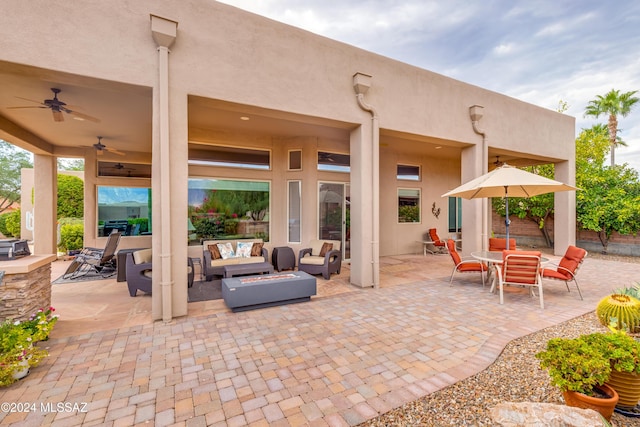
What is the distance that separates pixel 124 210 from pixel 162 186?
6.96 m

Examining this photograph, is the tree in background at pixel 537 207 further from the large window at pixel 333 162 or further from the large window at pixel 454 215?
the large window at pixel 333 162

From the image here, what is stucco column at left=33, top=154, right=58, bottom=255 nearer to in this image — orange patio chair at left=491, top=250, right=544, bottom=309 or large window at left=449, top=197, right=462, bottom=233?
orange patio chair at left=491, top=250, right=544, bottom=309

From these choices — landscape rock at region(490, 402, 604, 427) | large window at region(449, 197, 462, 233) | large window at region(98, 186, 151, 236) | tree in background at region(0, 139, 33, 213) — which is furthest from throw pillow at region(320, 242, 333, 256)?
tree in background at region(0, 139, 33, 213)

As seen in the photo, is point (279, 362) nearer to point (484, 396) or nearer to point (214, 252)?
point (484, 396)

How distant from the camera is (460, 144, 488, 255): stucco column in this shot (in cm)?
752

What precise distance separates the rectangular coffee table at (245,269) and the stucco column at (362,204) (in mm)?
2016

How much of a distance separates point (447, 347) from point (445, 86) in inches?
240

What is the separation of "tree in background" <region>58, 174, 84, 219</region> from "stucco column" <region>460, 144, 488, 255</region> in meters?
16.8

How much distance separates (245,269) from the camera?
238 inches

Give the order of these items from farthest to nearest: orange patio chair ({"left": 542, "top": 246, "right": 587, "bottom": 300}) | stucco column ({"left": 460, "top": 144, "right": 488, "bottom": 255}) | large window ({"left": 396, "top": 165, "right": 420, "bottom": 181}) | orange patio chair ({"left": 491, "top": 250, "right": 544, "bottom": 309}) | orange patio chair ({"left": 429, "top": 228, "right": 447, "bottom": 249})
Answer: large window ({"left": 396, "top": 165, "right": 420, "bottom": 181}) → orange patio chair ({"left": 429, "top": 228, "right": 447, "bottom": 249}) → stucco column ({"left": 460, "top": 144, "right": 488, "bottom": 255}) → orange patio chair ({"left": 542, "top": 246, "right": 587, "bottom": 300}) → orange patio chair ({"left": 491, "top": 250, "right": 544, "bottom": 309})

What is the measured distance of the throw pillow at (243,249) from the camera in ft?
22.7

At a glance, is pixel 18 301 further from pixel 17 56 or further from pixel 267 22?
pixel 267 22

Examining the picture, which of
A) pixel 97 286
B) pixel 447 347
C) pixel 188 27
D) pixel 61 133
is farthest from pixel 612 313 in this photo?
pixel 61 133

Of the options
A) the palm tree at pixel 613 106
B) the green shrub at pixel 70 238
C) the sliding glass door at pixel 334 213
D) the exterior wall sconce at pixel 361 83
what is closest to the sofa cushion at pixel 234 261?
the sliding glass door at pixel 334 213
